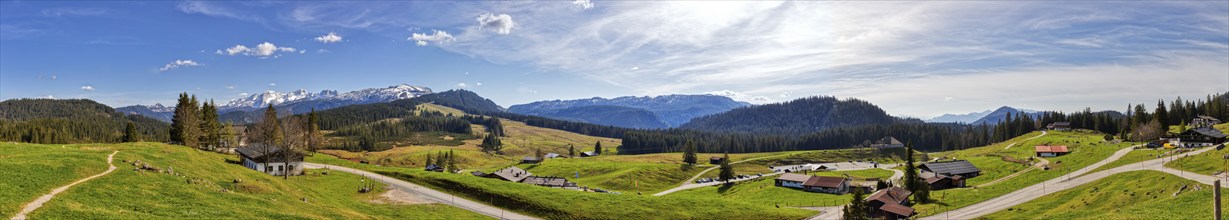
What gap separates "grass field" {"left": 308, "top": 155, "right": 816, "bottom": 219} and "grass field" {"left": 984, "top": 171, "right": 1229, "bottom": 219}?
31.9 m

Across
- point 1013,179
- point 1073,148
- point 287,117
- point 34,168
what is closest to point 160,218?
point 34,168

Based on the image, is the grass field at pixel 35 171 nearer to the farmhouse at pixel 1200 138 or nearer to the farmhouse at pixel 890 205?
the farmhouse at pixel 890 205

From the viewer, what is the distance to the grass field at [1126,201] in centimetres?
4675

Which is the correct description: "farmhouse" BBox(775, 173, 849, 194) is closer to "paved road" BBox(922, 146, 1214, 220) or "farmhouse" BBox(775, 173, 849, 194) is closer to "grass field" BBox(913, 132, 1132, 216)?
"grass field" BBox(913, 132, 1132, 216)

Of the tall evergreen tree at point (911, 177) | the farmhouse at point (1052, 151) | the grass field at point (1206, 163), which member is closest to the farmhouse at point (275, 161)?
the tall evergreen tree at point (911, 177)

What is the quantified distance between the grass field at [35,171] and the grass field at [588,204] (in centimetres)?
3979

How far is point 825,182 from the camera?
127m

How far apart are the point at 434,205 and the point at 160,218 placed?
33.0 m

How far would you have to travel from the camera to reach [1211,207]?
145 ft

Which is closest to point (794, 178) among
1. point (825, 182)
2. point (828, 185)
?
point (825, 182)

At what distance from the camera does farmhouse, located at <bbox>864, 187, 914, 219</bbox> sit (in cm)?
8488

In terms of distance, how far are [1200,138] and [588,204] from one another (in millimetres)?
154676

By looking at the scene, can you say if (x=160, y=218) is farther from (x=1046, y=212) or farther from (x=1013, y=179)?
(x=1013, y=179)

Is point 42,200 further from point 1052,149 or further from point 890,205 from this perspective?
point 1052,149
